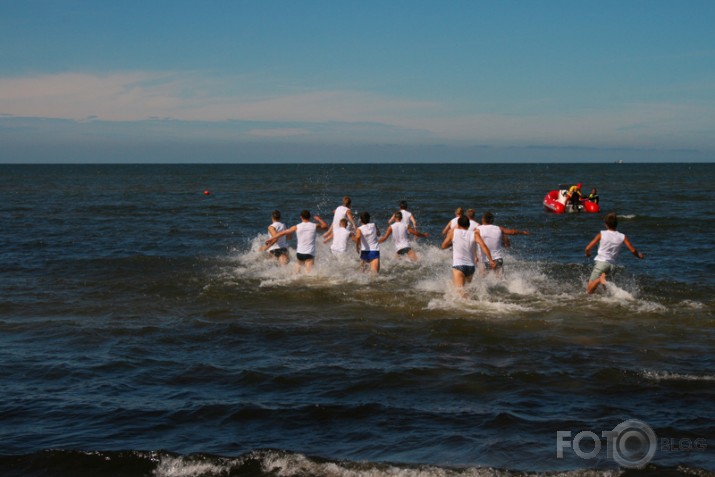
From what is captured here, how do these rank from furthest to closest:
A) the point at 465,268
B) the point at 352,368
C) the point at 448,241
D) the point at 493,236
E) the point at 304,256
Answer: the point at 304,256, the point at 493,236, the point at 448,241, the point at 465,268, the point at 352,368

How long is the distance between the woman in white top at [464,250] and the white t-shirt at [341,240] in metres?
3.31

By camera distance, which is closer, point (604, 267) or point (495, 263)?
point (604, 267)

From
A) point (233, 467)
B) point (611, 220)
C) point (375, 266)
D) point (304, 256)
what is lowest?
point (233, 467)

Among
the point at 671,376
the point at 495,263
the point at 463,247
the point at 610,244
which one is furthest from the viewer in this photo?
the point at 495,263

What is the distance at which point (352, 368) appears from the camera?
9578 millimetres

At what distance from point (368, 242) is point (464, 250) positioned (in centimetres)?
Result: 346

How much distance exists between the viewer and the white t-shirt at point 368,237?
1524 centimetres

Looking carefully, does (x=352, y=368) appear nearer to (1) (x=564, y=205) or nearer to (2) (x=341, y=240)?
(2) (x=341, y=240)

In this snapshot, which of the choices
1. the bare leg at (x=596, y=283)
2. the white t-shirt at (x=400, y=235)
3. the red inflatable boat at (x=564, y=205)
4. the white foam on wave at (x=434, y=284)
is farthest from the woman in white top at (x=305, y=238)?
the red inflatable boat at (x=564, y=205)

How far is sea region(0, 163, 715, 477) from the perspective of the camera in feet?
22.7

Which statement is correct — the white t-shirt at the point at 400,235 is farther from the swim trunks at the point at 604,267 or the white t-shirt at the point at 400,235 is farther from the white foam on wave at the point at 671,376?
the white foam on wave at the point at 671,376

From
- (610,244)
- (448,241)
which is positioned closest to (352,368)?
(448,241)

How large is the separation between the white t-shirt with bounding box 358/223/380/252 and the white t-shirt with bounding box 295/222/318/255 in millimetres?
1018

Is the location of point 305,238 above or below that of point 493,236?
below
